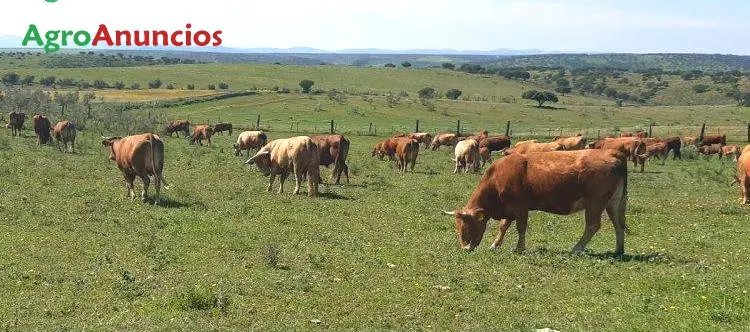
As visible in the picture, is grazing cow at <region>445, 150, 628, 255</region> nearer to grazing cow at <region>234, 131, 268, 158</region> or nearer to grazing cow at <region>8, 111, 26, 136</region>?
grazing cow at <region>234, 131, 268, 158</region>

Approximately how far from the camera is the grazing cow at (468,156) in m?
32.4

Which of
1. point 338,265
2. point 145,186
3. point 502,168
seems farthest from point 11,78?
point 502,168

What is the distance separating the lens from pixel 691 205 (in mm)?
21672

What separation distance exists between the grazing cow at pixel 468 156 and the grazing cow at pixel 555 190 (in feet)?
58.6

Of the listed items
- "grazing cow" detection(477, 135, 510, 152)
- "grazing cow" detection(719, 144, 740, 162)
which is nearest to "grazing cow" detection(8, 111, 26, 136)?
"grazing cow" detection(477, 135, 510, 152)

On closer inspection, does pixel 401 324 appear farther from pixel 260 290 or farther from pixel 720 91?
pixel 720 91

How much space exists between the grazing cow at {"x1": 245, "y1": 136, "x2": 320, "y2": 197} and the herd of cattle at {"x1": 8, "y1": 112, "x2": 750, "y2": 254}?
32 mm

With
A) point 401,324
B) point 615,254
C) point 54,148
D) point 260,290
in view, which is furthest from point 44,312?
point 54,148

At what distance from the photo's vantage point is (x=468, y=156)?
32.5 meters

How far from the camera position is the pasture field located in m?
9.82

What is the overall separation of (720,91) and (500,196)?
158432mm

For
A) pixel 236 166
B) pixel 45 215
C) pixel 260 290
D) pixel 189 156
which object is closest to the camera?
pixel 260 290

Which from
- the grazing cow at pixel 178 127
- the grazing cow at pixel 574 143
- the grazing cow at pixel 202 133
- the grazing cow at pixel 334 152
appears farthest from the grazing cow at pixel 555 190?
the grazing cow at pixel 178 127

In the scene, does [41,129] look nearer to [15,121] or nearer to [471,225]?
[15,121]
